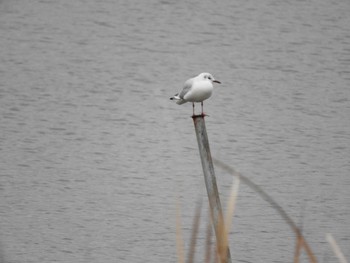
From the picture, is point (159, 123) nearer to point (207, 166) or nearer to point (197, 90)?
point (197, 90)

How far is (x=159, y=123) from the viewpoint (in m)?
7.59

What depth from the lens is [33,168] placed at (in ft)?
21.3

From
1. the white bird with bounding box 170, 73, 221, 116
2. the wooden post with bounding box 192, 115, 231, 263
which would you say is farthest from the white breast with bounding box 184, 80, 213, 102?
the wooden post with bounding box 192, 115, 231, 263

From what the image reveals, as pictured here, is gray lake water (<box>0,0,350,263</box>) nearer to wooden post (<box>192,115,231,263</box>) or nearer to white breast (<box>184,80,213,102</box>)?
white breast (<box>184,80,213,102</box>)

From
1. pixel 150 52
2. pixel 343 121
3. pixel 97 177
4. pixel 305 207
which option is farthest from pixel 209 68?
pixel 305 207

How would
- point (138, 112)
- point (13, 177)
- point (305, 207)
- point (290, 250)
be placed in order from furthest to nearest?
point (138, 112), point (13, 177), point (305, 207), point (290, 250)

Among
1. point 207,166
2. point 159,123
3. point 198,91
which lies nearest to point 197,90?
point 198,91

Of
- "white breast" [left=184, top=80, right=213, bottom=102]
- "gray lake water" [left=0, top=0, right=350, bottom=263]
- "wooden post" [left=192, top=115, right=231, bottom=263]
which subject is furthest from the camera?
"gray lake water" [left=0, top=0, right=350, bottom=263]

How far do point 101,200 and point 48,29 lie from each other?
3.62m

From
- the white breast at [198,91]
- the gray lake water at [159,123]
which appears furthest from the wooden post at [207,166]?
the gray lake water at [159,123]

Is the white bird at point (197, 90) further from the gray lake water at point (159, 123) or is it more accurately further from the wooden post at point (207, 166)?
the gray lake water at point (159, 123)

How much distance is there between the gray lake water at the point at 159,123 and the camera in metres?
5.38

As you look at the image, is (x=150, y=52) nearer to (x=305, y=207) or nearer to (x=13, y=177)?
(x=13, y=177)

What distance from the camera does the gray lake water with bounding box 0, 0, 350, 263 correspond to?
538cm
